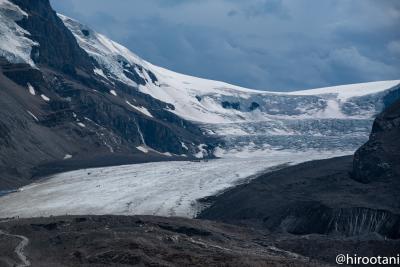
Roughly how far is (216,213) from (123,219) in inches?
563

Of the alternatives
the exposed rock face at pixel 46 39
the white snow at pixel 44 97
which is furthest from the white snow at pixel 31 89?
Result: the exposed rock face at pixel 46 39

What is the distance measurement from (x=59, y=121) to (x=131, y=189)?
6015cm

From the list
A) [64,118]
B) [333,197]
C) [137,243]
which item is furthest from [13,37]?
[137,243]

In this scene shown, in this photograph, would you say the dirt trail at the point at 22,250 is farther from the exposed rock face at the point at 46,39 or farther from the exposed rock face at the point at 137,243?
the exposed rock face at the point at 46,39

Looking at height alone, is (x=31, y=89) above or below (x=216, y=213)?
above

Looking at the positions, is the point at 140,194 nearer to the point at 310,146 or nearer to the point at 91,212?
the point at 91,212

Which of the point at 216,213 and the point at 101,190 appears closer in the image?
the point at 216,213

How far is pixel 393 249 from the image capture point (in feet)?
145

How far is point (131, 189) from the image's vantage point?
8888 cm

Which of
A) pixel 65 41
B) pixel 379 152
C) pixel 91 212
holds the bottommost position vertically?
pixel 91 212

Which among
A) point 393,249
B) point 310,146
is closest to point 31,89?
point 310,146

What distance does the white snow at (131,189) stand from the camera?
246 feet

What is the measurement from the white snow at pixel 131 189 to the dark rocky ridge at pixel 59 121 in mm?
8585

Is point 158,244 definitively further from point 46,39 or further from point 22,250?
point 46,39
